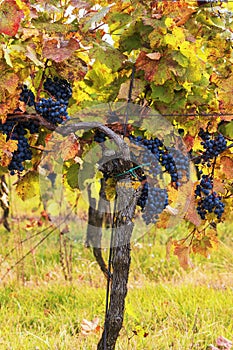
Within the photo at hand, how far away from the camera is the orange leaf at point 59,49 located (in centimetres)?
196

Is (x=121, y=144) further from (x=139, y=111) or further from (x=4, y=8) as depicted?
(x=4, y=8)

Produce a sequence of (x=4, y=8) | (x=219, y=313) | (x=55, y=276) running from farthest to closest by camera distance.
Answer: (x=55, y=276) < (x=219, y=313) < (x=4, y=8)

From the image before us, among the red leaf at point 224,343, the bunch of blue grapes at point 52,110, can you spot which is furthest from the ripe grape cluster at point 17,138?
the red leaf at point 224,343

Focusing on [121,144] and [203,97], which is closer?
[121,144]

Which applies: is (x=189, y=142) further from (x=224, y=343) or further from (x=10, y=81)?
(x=224, y=343)

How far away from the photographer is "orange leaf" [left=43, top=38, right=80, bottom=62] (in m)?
1.96

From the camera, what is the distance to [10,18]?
1.91m

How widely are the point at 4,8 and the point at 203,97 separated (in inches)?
33.5

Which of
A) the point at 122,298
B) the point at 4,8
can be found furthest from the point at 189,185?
the point at 4,8

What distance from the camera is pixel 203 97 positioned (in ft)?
7.40

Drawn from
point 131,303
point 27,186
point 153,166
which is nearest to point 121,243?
point 153,166

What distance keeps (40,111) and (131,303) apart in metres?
1.69

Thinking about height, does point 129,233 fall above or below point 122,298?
above

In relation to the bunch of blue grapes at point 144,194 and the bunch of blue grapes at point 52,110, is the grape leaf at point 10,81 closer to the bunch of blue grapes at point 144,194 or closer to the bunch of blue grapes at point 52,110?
the bunch of blue grapes at point 52,110
